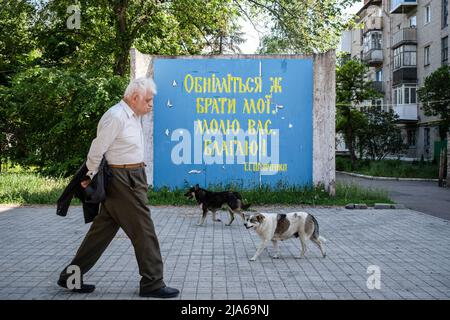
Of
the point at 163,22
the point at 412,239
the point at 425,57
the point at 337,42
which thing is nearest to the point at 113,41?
the point at 163,22

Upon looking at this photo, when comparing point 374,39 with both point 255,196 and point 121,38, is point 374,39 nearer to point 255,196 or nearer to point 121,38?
point 121,38

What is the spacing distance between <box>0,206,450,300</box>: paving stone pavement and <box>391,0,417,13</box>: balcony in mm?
32160

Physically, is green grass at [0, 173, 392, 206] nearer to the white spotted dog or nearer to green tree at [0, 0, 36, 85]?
the white spotted dog

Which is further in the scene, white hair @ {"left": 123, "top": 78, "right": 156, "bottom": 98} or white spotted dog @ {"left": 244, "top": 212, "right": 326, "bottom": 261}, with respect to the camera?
white spotted dog @ {"left": 244, "top": 212, "right": 326, "bottom": 261}

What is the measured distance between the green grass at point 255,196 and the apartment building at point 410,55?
21121mm

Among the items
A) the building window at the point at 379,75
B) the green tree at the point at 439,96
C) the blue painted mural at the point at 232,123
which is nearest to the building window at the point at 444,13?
the green tree at the point at 439,96

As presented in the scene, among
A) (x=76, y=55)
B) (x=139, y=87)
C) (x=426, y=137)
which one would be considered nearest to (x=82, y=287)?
(x=139, y=87)

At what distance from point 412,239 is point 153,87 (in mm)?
5538

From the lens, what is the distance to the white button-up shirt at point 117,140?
5.08 metres

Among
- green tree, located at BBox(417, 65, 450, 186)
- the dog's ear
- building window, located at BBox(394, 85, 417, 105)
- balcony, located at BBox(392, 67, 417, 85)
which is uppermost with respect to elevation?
balcony, located at BBox(392, 67, 417, 85)

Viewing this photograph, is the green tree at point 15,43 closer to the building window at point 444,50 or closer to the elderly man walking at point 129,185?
the elderly man walking at point 129,185

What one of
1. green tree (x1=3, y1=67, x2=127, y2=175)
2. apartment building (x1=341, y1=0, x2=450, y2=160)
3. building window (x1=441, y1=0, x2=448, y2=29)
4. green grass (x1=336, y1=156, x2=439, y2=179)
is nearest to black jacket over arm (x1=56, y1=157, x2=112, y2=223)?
green tree (x1=3, y1=67, x2=127, y2=175)

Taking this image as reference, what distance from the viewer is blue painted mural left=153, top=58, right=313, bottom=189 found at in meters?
14.3

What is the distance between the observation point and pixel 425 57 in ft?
125
